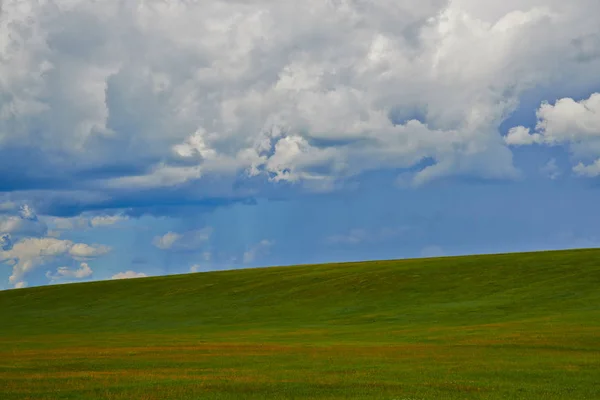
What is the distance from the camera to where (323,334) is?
68.4 meters

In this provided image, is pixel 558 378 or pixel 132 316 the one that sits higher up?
pixel 132 316

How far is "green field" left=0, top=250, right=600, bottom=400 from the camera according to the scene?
3309 centimetres

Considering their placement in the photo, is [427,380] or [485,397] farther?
[427,380]

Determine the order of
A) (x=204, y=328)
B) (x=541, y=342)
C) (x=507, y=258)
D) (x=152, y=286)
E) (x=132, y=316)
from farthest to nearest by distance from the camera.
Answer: (x=152, y=286), (x=507, y=258), (x=132, y=316), (x=204, y=328), (x=541, y=342)

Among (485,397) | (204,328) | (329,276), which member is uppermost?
(329,276)

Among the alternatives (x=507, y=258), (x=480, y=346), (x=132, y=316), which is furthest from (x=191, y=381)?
(x=507, y=258)

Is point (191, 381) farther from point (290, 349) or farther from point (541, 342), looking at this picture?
point (541, 342)

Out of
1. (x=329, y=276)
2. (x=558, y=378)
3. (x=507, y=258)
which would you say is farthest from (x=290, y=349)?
(x=507, y=258)

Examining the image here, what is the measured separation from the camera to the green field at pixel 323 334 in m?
33.1

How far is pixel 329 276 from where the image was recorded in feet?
396

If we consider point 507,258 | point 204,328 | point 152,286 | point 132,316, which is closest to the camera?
point 204,328

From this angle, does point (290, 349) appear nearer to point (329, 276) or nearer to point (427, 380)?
point (427, 380)

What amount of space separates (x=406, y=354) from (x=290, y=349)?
31.0ft

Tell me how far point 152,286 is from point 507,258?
63.9 meters
